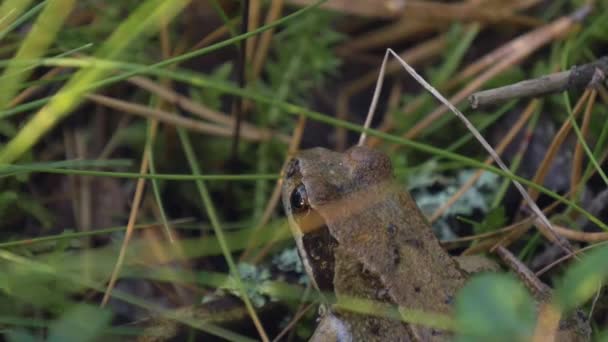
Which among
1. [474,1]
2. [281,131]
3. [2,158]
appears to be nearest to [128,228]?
[2,158]

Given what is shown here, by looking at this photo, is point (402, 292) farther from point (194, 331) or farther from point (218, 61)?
point (218, 61)

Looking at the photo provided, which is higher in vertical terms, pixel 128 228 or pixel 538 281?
pixel 128 228

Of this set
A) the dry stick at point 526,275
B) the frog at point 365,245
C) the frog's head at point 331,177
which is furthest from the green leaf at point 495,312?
the dry stick at point 526,275

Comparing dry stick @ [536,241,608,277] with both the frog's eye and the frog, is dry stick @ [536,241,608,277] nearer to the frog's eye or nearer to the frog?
the frog

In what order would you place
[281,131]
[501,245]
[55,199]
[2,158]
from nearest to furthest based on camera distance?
[2,158] < [501,245] < [55,199] < [281,131]

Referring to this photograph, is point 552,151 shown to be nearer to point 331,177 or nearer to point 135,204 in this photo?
point 331,177

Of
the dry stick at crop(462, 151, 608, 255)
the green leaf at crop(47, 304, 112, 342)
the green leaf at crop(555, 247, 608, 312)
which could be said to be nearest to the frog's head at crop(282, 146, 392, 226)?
the dry stick at crop(462, 151, 608, 255)
